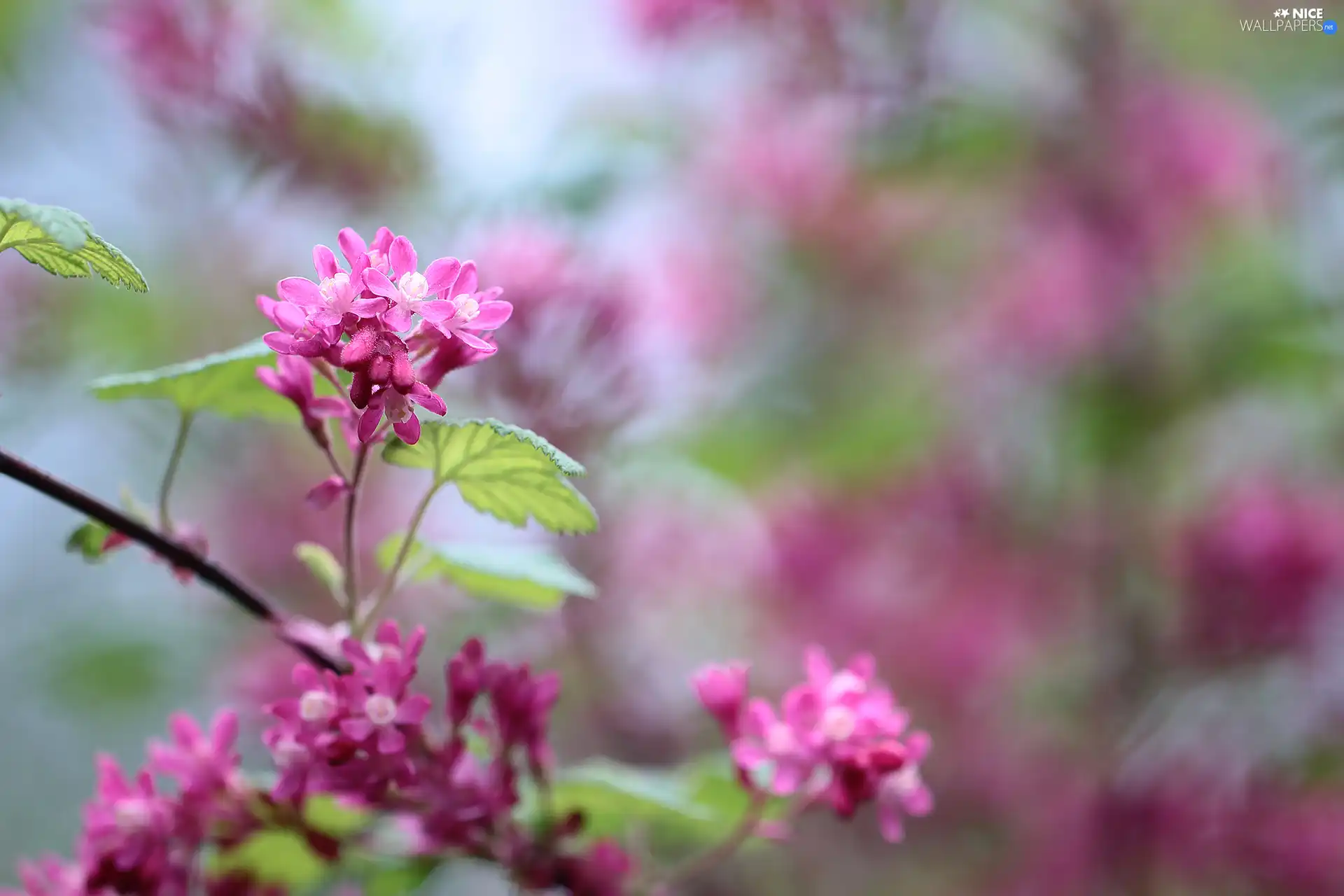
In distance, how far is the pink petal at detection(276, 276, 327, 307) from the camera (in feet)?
1.26

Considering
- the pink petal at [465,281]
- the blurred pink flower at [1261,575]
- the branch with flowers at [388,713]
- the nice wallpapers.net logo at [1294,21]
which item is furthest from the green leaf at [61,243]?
the nice wallpapers.net logo at [1294,21]

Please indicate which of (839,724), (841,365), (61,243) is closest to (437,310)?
(61,243)

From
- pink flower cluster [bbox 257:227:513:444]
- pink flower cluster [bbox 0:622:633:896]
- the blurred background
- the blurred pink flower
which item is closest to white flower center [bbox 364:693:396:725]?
pink flower cluster [bbox 0:622:633:896]

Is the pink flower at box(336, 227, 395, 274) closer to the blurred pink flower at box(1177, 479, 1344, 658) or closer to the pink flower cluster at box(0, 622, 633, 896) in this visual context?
the pink flower cluster at box(0, 622, 633, 896)

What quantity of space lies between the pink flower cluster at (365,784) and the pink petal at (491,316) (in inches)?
4.9

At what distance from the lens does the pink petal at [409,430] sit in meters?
0.38

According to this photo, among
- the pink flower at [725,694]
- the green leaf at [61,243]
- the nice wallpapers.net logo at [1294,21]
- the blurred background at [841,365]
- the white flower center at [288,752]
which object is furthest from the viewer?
the nice wallpapers.net logo at [1294,21]

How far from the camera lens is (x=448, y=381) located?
943mm

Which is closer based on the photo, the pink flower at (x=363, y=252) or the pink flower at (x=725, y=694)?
the pink flower at (x=363, y=252)

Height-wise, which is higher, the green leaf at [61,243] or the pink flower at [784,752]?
the green leaf at [61,243]

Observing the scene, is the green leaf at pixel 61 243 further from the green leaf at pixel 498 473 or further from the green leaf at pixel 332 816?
the green leaf at pixel 332 816

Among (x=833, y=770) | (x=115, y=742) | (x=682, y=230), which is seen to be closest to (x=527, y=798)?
(x=833, y=770)

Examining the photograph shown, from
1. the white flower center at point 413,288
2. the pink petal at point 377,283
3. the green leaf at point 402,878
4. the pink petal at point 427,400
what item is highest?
the white flower center at point 413,288

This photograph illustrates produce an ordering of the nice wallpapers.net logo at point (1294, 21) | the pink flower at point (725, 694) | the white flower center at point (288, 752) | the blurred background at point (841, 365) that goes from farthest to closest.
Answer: the nice wallpapers.net logo at point (1294, 21) < the blurred background at point (841, 365) < the pink flower at point (725, 694) < the white flower center at point (288, 752)
